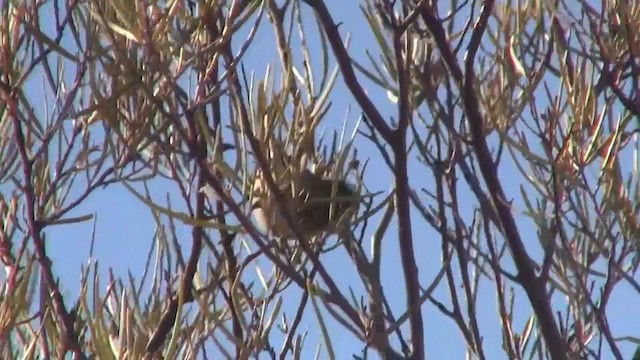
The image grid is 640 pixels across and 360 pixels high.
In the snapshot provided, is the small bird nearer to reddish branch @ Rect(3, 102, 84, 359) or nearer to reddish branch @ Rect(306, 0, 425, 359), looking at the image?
reddish branch @ Rect(306, 0, 425, 359)

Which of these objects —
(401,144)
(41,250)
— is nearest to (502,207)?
(401,144)

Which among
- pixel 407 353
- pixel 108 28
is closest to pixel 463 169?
pixel 407 353

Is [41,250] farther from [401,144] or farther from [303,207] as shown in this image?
[401,144]

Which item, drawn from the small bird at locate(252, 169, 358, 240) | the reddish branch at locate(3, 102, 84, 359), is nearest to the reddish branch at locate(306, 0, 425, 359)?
the small bird at locate(252, 169, 358, 240)

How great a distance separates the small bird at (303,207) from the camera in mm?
1028

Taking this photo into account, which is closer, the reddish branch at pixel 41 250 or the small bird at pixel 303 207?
the small bird at pixel 303 207

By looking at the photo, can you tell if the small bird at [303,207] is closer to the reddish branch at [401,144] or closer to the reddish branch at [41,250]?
the reddish branch at [401,144]

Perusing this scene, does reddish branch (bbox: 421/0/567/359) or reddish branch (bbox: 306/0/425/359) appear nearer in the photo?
reddish branch (bbox: 306/0/425/359)

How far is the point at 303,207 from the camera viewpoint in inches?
41.9

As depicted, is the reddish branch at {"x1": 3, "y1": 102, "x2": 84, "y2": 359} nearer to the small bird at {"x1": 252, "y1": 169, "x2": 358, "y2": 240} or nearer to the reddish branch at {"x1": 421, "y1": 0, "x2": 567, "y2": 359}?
the small bird at {"x1": 252, "y1": 169, "x2": 358, "y2": 240}

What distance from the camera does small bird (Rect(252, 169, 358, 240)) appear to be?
103 cm

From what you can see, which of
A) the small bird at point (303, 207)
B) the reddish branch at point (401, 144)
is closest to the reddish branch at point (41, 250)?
the small bird at point (303, 207)

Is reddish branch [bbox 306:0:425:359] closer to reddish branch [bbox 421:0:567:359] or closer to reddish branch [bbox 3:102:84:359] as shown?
reddish branch [bbox 421:0:567:359]

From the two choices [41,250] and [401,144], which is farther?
[41,250]
